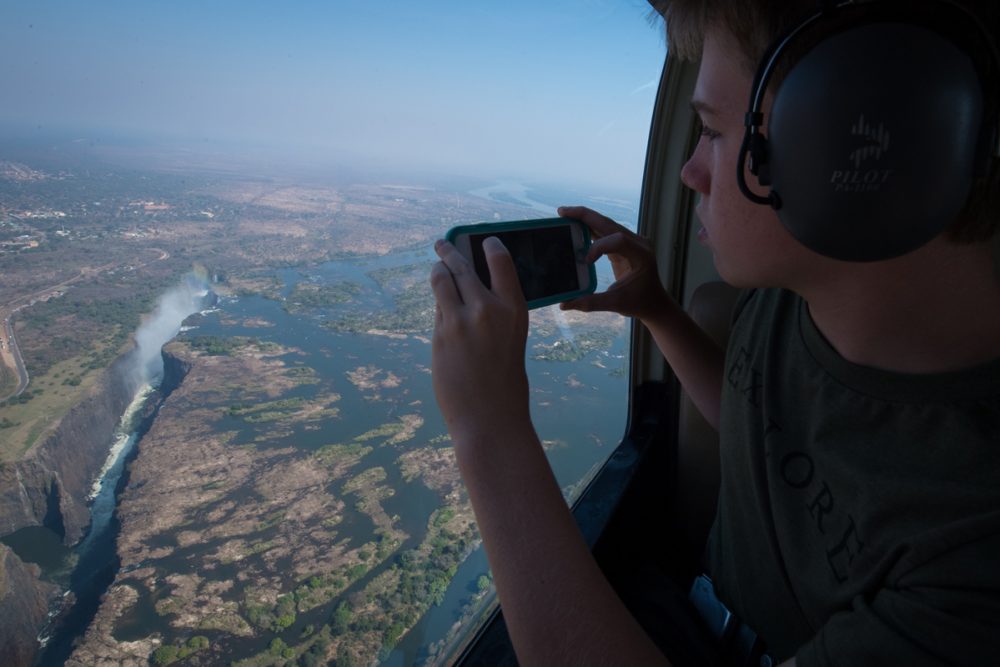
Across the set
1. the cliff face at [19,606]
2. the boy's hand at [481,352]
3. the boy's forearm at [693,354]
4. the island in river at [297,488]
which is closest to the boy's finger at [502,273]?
the boy's hand at [481,352]

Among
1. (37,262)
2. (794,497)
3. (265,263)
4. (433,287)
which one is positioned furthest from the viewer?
(265,263)

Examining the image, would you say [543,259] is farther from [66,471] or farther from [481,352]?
[66,471]

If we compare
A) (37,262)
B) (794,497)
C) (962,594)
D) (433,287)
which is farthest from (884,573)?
(37,262)

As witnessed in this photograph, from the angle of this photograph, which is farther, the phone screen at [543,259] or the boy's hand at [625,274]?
the boy's hand at [625,274]

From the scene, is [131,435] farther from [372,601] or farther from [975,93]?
[975,93]

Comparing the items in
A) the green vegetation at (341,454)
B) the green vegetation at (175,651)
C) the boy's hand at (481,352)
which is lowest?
the green vegetation at (175,651)

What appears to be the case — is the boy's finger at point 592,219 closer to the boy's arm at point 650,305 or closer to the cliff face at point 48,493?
the boy's arm at point 650,305
